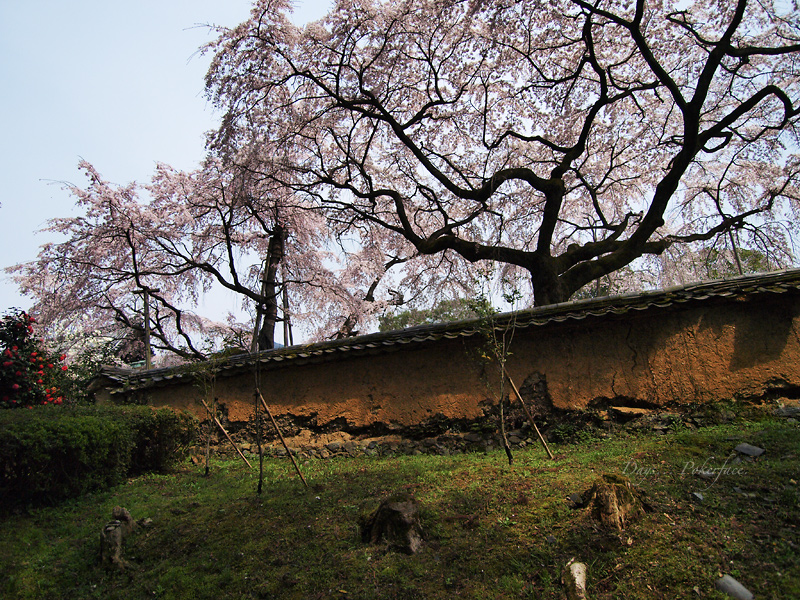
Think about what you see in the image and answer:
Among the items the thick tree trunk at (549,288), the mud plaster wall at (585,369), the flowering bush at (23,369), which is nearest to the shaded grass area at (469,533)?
the mud plaster wall at (585,369)

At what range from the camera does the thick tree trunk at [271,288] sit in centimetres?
1485

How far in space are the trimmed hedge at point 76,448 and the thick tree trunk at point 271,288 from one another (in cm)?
712

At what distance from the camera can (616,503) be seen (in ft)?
12.1

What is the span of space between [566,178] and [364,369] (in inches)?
377

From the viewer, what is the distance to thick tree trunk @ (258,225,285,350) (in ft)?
48.7

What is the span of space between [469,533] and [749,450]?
2944 millimetres

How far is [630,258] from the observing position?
1045 centimetres

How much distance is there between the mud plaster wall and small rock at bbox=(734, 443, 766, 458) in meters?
1.49

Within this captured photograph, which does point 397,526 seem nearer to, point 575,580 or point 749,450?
point 575,580

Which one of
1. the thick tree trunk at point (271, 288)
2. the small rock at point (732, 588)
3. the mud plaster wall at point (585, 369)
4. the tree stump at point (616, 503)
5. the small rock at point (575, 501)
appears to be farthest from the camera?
the thick tree trunk at point (271, 288)

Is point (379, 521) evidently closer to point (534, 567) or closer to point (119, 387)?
point (534, 567)

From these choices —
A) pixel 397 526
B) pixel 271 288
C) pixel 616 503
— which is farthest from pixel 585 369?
pixel 271 288

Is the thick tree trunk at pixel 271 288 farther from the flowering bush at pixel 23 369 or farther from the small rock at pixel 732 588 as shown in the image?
the small rock at pixel 732 588

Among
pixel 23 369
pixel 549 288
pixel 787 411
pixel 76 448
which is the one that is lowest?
pixel 787 411
